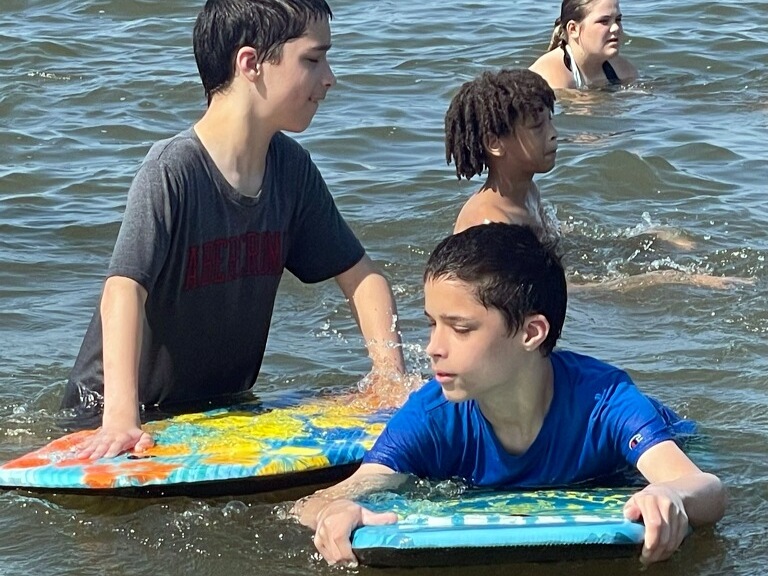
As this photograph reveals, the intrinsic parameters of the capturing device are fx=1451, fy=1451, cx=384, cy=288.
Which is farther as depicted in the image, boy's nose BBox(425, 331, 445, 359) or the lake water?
the lake water

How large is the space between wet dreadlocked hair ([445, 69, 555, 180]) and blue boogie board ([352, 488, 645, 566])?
96.9 inches

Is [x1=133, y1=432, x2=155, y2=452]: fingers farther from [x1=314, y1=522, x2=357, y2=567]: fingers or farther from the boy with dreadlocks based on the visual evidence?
the boy with dreadlocks

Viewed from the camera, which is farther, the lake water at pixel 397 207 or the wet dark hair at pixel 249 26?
the wet dark hair at pixel 249 26

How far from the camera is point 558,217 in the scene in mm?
7723

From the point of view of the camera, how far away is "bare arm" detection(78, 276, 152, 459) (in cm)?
412

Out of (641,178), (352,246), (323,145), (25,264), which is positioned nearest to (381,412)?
(352,246)

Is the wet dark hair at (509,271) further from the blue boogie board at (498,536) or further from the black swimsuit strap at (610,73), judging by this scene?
the black swimsuit strap at (610,73)

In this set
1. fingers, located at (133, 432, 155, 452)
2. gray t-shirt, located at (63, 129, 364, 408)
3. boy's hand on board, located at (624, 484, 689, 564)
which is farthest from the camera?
gray t-shirt, located at (63, 129, 364, 408)

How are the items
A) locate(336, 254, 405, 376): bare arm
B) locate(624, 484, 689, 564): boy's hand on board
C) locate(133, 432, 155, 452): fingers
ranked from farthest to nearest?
1. locate(336, 254, 405, 376): bare arm
2. locate(133, 432, 155, 452): fingers
3. locate(624, 484, 689, 564): boy's hand on board

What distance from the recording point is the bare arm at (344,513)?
11.5 ft

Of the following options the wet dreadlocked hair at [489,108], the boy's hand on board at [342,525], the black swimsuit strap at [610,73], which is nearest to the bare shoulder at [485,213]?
the wet dreadlocked hair at [489,108]

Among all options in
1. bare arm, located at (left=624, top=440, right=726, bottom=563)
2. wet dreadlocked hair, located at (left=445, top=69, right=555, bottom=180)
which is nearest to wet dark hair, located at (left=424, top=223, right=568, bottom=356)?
bare arm, located at (left=624, top=440, right=726, bottom=563)

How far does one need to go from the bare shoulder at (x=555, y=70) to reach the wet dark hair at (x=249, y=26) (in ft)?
17.7

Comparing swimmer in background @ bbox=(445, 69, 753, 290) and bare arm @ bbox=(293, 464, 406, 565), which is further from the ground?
swimmer in background @ bbox=(445, 69, 753, 290)
